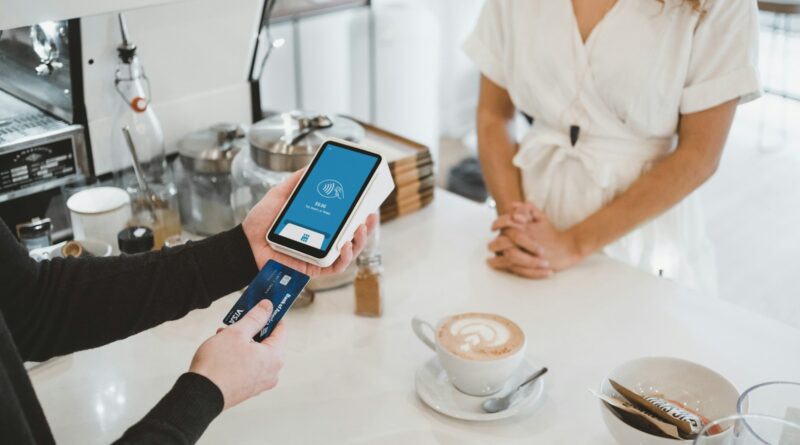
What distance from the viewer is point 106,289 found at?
100 centimetres

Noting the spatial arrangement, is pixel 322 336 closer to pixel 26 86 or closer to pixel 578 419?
pixel 578 419

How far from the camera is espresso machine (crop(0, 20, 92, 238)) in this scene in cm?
134

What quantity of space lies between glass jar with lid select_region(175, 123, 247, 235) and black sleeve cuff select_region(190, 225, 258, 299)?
44cm

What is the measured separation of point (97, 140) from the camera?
149 centimetres

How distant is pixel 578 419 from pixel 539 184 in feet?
2.09

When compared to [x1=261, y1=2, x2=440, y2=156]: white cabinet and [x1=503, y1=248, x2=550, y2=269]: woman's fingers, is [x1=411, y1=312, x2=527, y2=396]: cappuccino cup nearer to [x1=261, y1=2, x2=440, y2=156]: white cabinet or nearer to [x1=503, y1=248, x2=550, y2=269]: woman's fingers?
[x1=503, y1=248, x2=550, y2=269]: woman's fingers

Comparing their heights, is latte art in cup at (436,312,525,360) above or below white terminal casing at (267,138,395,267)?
below

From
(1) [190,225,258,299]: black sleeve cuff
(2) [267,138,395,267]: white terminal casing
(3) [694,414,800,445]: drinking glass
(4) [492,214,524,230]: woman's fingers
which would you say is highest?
(2) [267,138,395,267]: white terminal casing

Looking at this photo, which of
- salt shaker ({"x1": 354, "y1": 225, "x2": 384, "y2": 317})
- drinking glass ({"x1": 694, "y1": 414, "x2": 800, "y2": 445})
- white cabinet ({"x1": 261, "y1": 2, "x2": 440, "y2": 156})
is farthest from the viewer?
white cabinet ({"x1": 261, "y1": 2, "x2": 440, "y2": 156})

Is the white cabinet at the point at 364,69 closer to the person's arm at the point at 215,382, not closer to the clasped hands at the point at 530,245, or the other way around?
the clasped hands at the point at 530,245

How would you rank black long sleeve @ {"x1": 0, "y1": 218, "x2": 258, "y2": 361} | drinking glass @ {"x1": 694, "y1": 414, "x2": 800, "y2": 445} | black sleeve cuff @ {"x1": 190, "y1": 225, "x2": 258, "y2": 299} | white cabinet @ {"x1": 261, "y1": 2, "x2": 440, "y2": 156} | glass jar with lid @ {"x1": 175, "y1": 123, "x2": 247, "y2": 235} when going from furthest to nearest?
white cabinet @ {"x1": 261, "y1": 2, "x2": 440, "y2": 156}, glass jar with lid @ {"x1": 175, "y1": 123, "x2": 247, "y2": 235}, black sleeve cuff @ {"x1": 190, "y1": 225, "x2": 258, "y2": 299}, black long sleeve @ {"x1": 0, "y1": 218, "x2": 258, "y2": 361}, drinking glass @ {"x1": 694, "y1": 414, "x2": 800, "y2": 445}

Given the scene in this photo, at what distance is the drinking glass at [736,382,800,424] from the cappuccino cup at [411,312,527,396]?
295mm

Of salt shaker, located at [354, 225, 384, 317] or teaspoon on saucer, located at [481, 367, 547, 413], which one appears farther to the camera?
salt shaker, located at [354, 225, 384, 317]

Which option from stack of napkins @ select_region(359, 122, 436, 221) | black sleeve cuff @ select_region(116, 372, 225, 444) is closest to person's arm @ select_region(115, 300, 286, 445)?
black sleeve cuff @ select_region(116, 372, 225, 444)
